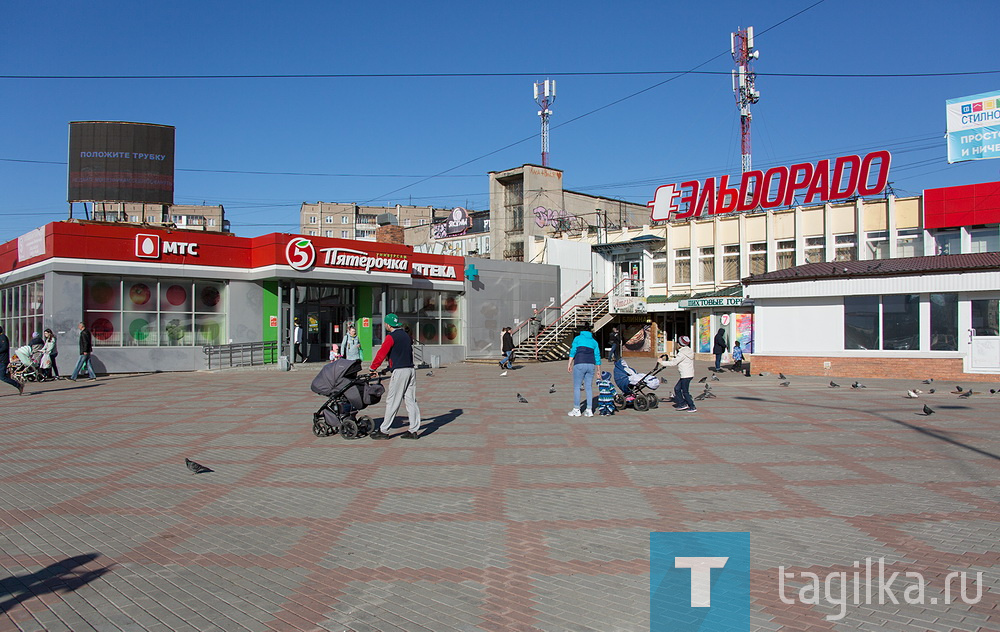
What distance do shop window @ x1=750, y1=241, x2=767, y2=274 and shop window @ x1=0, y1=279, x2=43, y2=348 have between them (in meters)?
28.5

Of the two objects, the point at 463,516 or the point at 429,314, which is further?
the point at 429,314

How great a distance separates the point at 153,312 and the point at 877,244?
1098 inches

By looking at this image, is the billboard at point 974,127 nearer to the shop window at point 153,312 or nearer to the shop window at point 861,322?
the shop window at point 861,322

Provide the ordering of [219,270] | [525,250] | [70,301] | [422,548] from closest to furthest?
[422,548], [70,301], [219,270], [525,250]

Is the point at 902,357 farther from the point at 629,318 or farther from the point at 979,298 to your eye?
the point at 629,318

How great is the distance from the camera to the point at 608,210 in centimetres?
4941

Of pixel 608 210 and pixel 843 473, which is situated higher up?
pixel 608 210

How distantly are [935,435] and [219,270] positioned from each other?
22.9m

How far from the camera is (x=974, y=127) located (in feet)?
86.9

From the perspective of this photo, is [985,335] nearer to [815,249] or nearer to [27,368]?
[815,249]

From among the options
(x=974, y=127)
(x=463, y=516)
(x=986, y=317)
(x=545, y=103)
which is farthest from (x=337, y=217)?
(x=463, y=516)

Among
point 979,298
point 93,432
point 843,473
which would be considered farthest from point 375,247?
point 843,473

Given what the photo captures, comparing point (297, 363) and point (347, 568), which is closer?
point (347, 568)

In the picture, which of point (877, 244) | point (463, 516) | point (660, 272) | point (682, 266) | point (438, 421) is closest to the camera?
point (463, 516)
